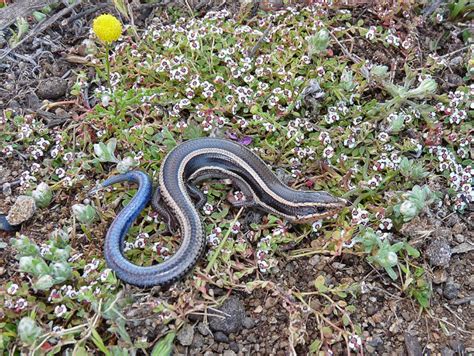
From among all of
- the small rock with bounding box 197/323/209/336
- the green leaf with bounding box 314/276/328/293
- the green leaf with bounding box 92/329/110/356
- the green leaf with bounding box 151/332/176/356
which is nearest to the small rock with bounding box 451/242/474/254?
the green leaf with bounding box 314/276/328/293

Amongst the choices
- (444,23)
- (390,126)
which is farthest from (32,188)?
(444,23)

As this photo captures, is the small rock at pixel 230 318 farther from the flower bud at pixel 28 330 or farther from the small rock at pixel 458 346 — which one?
the small rock at pixel 458 346

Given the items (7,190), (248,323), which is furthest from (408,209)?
(7,190)

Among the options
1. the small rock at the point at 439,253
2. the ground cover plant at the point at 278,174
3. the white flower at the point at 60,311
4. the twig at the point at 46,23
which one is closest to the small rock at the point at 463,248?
the ground cover plant at the point at 278,174

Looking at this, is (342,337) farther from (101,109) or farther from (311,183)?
(101,109)

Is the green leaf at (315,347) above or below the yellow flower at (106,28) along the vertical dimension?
below

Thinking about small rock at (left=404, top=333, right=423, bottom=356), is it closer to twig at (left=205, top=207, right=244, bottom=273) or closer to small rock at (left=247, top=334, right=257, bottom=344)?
small rock at (left=247, top=334, right=257, bottom=344)

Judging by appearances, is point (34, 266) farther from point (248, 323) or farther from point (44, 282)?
point (248, 323)
